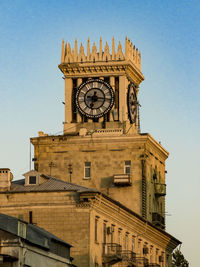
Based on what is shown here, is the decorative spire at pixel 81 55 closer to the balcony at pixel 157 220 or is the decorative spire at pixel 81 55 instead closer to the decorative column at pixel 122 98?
the decorative column at pixel 122 98

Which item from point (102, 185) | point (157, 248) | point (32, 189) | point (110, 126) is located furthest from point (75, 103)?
point (32, 189)

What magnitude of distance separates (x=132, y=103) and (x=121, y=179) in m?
13.9

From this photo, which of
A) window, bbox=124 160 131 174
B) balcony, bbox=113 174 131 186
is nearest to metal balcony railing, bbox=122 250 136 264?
balcony, bbox=113 174 131 186

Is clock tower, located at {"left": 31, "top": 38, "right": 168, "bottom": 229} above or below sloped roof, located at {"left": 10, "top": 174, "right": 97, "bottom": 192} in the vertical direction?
above

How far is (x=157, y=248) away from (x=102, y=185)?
8.86m

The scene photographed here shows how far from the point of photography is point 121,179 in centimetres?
10925

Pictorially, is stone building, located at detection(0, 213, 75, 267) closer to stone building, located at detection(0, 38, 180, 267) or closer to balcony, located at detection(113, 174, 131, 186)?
stone building, located at detection(0, 38, 180, 267)

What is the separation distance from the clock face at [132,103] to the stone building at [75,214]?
28.6 m

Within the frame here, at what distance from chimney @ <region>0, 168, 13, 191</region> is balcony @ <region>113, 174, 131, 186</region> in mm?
23243

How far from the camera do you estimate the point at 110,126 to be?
117 metres

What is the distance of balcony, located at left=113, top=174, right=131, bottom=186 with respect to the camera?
358 ft

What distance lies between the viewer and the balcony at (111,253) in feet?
285

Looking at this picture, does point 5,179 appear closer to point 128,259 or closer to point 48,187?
point 48,187

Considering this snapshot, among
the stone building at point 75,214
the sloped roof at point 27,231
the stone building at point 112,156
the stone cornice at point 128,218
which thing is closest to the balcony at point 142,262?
the stone building at point 112,156
